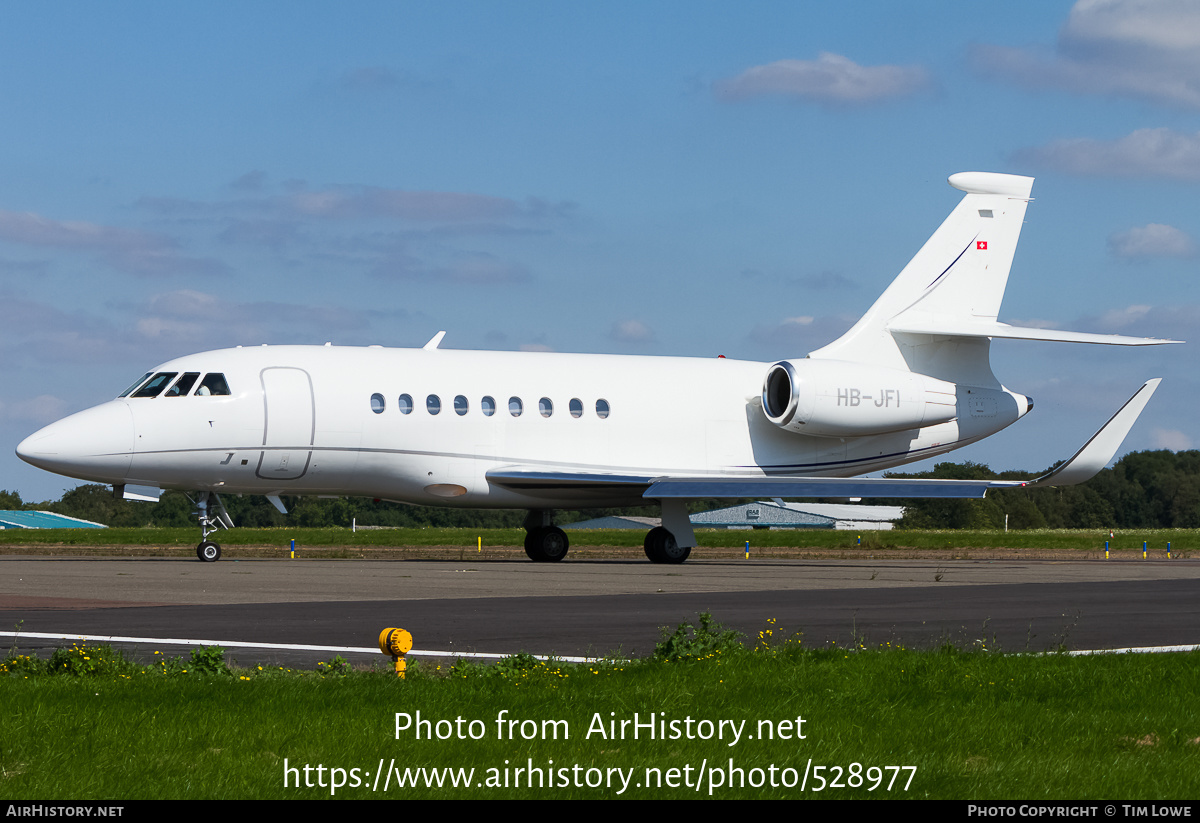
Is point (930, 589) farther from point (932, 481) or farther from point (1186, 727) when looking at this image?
point (1186, 727)

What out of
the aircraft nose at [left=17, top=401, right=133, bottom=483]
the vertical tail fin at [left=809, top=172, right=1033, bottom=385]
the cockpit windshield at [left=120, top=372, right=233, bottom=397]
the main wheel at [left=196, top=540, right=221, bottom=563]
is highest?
the vertical tail fin at [left=809, top=172, right=1033, bottom=385]

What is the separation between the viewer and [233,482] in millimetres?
28656

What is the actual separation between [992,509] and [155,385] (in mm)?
75179

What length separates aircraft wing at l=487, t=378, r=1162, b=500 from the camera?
29.1 metres

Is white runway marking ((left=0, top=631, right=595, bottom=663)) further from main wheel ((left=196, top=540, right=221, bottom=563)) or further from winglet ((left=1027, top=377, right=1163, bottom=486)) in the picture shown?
winglet ((left=1027, top=377, right=1163, bottom=486))

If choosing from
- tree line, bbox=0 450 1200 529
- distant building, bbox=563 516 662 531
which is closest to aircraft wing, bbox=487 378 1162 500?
tree line, bbox=0 450 1200 529

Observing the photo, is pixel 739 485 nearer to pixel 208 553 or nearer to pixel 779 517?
pixel 208 553

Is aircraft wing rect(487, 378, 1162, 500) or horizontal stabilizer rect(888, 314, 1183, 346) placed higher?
horizontal stabilizer rect(888, 314, 1183, 346)

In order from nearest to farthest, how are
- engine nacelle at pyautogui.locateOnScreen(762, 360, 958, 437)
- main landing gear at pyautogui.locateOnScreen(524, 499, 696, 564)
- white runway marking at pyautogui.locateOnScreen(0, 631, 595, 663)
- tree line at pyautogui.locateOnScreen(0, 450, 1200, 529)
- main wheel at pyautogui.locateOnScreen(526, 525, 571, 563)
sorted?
white runway marking at pyautogui.locateOnScreen(0, 631, 595, 663)
main landing gear at pyautogui.locateOnScreen(524, 499, 696, 564)
main wheel at pyautogui.locateOnScreen(526, 525, 571, 563)
engine nacelle at pyautogui.locateOnScreen(762, 360, 958, 437)
tree line at pyautogui.locateOnScreen(0, 450, 1200, 529)

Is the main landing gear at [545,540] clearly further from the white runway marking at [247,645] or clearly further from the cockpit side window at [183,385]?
the white runway marking at [247,645]

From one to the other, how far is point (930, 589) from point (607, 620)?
7942mm

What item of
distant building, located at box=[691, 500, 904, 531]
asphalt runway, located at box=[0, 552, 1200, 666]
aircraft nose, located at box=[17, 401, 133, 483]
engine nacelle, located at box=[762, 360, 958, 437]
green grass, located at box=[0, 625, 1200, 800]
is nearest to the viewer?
green grass, located at box=[0, 625, 1200, 800]

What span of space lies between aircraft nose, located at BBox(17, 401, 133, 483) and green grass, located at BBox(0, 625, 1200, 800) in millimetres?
17476

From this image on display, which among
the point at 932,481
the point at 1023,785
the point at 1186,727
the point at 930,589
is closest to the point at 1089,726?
the point at 1186,727
